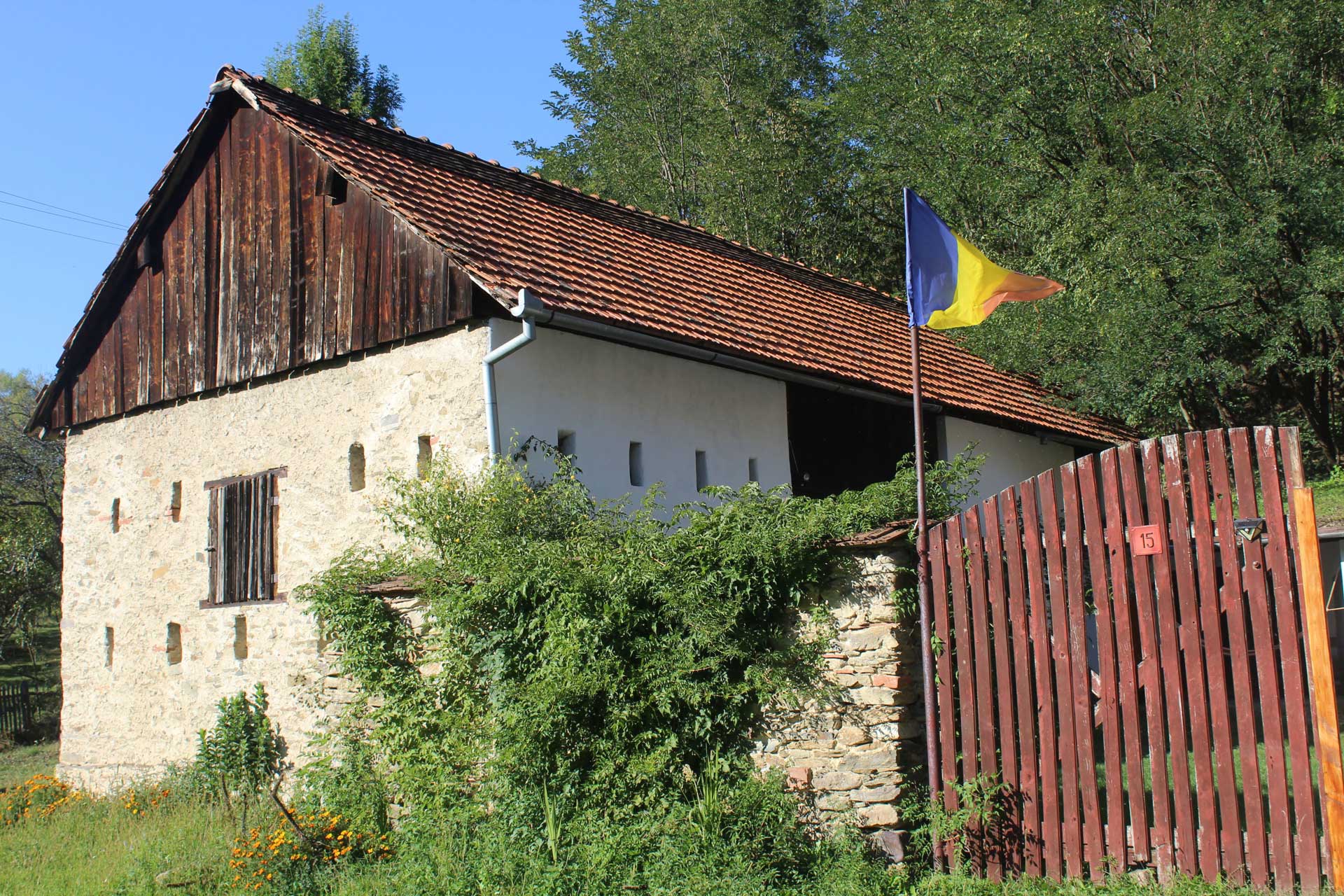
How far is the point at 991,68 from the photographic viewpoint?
18.1 m

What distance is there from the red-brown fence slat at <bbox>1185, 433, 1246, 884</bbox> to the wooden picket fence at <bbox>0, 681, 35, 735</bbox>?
1850 centimetres

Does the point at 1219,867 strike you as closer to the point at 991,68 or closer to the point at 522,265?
the point at 522,265

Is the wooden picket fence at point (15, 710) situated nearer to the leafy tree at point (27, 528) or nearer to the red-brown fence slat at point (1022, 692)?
the leafy tree at point (27, 528)

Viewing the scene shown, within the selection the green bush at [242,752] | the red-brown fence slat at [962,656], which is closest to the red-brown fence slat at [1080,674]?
the red-brown fence slat at [962,656]

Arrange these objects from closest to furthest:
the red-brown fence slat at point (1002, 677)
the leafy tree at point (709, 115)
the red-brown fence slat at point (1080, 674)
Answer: the red-brown fence slat at point (1080, 674) → the red-brown fence slat at point (1002, 677) → the leafy tree at point (709, 115)

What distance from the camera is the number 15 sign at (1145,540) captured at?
219 inches

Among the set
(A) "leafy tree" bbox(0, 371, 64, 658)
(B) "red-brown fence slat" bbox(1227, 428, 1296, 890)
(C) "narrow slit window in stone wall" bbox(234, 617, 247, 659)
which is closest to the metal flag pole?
(B) "red-brown fence slat" bbox(1227, 428, 1296, 890)

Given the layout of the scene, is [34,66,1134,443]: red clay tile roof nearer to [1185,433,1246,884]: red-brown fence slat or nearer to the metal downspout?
the metal downspout

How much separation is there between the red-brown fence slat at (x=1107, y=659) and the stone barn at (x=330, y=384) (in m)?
4.48

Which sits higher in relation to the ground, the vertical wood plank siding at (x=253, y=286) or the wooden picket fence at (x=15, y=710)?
the vertical wood plank siding at (x=253, y=286)

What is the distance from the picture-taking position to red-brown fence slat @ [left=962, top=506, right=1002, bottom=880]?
6.02 meters

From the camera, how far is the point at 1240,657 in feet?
17.4

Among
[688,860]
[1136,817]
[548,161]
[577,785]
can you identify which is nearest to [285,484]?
[577,785]

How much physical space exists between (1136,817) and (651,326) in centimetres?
567
